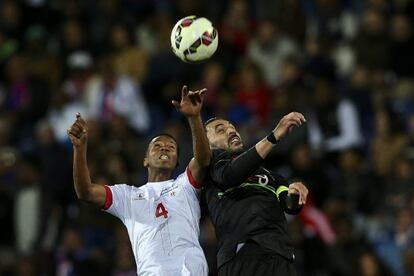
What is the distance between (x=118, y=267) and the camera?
566 inches

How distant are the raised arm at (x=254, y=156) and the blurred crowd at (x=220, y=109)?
16.3 feet

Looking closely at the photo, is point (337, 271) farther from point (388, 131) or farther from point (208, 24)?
point (208, 24)

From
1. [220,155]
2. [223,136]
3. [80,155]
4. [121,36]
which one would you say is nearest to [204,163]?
[220,155]

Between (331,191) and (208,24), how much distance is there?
18.1ft

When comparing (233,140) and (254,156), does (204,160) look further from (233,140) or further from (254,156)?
(254,156)

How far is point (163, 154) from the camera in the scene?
33.0 feet

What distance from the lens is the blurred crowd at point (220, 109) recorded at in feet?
48.0

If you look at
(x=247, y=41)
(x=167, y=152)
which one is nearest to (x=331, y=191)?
(x=247, y=41)

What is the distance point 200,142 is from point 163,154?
83 cm

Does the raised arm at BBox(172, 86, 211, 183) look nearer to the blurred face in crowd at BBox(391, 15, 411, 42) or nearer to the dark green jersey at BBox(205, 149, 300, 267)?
the dark green jersey at BBox(205, 149, 300, 267)

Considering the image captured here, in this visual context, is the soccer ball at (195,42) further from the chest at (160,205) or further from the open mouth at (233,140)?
the chest at (160,205)

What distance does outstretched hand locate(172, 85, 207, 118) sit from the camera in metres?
9.26

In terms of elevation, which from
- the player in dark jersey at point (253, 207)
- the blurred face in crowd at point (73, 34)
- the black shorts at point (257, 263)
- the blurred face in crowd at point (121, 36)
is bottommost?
the black shorts at point (257, 263)

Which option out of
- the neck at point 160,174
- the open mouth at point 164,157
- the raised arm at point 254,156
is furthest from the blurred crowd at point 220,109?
the raised arm at point 254,156
